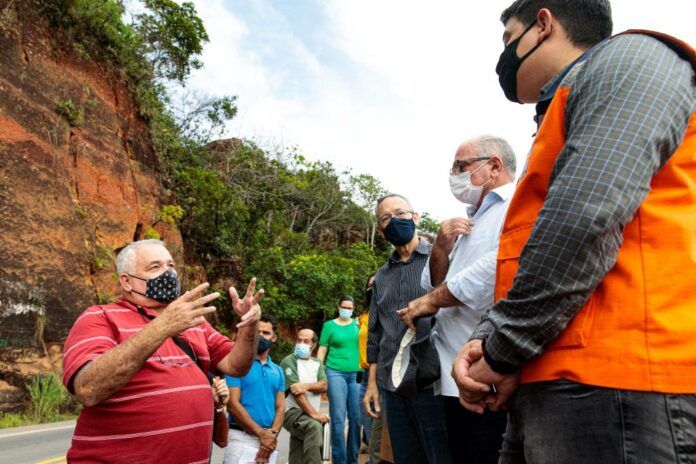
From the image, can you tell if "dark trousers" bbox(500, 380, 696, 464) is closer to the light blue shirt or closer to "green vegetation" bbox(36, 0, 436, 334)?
the light blue shirt

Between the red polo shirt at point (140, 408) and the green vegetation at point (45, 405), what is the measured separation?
980 centimetres

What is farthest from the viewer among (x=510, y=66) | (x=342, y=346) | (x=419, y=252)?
(x=342, y=346)

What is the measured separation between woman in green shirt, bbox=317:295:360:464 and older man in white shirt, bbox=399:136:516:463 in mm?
4575

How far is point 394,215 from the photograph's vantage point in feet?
15.0

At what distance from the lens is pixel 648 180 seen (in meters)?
1.58

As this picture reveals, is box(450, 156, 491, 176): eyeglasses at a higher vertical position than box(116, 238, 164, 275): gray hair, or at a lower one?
lower

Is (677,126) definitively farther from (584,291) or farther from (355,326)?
(355,326)

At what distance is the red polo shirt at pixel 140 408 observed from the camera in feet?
10.4

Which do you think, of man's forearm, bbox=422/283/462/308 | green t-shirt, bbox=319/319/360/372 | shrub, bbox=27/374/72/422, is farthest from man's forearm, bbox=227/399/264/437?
shrub, bbox=27/374/72/422

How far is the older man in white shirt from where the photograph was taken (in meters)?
3.06

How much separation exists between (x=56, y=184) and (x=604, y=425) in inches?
653

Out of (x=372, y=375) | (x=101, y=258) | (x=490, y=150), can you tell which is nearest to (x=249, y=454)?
(x=372, y=375)

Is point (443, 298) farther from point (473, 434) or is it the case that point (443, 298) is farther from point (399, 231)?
point (399, 231)

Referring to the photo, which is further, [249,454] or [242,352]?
[249,454]
